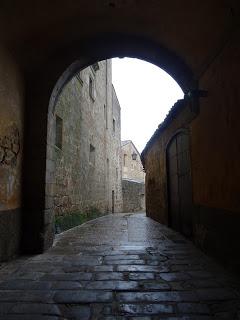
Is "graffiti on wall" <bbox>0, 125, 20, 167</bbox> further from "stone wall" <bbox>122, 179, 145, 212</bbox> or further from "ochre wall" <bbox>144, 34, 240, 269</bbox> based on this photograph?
"stone wall" <bbox>122, 179, 145, 212</bbox>

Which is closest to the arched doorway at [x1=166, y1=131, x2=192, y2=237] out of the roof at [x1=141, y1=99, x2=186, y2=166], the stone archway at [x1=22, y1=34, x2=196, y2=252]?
the roof at [x1=141, y1=99, x2=186, y2=166]

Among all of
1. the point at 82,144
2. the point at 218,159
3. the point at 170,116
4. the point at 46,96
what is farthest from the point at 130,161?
the point at 218,159

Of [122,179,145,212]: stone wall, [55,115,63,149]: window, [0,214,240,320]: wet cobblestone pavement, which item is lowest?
[0,214,240,320]: wet cobblestone pavement

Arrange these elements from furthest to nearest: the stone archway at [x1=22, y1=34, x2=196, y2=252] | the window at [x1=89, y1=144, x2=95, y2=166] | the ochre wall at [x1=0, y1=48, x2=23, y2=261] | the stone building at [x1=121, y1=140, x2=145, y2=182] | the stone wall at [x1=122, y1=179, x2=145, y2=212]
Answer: the stone building at [x1=121, y1=140, x2=145, y2=182] → the stone wall at [x1=122, y1=179, x2=145, y2=212] → the window at [x1=89, y1=144, x2=95, y2=166] → the stone archway at [x1=22, y1=34, x2=196, y2=252] → the ochre wall at [x1=0, y1=48, x2=23, y2=261]

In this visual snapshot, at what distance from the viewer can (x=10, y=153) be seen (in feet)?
12.9

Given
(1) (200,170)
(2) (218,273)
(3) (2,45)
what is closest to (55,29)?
(3) (2,45)

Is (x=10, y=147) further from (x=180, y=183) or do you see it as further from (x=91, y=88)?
(x=91, y=88)

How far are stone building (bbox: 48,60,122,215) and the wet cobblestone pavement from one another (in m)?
1.67

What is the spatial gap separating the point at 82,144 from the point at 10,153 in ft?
17.5

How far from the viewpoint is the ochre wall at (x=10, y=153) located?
367 centimetres

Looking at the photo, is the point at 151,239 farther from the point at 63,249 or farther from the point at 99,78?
the point at 99,78

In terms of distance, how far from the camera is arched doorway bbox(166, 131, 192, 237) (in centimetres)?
557

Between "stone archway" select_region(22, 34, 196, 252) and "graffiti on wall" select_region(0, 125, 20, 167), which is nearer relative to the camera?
"graffiti on wall" select_region(0, 125, 20, 167)

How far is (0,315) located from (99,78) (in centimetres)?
1197
